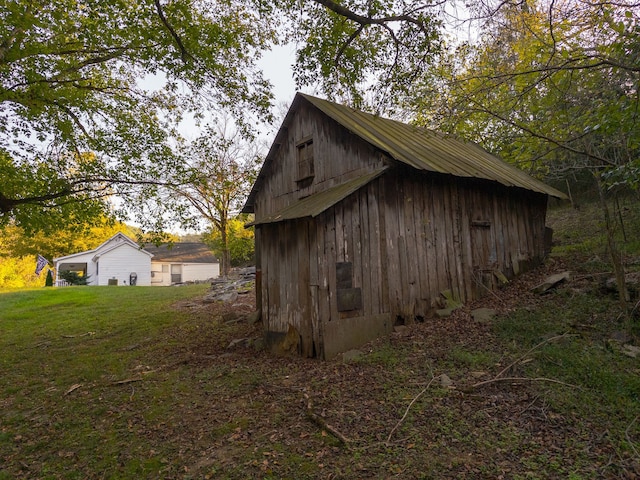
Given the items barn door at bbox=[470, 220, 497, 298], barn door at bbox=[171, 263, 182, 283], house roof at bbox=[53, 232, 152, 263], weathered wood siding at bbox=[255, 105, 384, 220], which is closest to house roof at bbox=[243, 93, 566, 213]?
weathered wood siding at bbox=[255, 105, 384, 220]

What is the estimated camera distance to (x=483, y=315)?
27.6 ft

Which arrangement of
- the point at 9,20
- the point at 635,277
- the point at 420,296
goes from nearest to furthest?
the point at 9,20 → the point at 635,277 → the point at 420,296

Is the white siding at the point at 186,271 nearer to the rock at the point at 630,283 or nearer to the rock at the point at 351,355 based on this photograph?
the rock at the point at 351,355

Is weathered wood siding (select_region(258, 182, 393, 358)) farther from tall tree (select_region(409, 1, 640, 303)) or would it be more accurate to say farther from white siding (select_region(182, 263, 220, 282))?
white siding (select_region(182, 263, 220, 282))

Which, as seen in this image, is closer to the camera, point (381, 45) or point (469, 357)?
point (469, 357)

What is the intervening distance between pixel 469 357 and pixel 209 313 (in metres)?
10.6

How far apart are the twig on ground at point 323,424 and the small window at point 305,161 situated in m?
6.59

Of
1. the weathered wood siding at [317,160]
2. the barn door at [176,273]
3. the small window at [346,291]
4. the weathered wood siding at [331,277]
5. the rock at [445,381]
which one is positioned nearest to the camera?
the rock at [445,381]

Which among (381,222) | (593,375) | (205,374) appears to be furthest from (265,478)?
(381,222)

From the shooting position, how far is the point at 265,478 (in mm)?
3896

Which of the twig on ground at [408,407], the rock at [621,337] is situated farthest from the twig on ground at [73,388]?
the rock at [621,337]

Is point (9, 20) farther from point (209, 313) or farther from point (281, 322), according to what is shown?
point (209, 313)

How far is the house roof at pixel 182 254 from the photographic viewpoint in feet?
129

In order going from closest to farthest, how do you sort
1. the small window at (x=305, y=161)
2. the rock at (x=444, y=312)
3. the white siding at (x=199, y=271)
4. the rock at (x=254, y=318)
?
the rock at (x=444, y=312) → the small window at (x=305, y=161) → the rock at (x=254, y=318) → the white siding at (x=199, y=271)
